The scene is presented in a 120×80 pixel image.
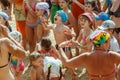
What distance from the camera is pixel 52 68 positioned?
5.16 metres

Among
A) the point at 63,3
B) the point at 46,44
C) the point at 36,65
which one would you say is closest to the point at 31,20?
the point at 63,3

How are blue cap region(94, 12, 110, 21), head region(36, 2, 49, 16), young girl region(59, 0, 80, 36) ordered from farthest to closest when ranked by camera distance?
1. young girl region(59, 0, 80, 36)
2. head region(36, 2, 49, 16)
3. blue cap region(94, 12, 110, 21)

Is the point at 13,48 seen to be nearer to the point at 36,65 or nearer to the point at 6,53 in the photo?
the point at 6,53

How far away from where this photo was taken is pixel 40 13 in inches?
278

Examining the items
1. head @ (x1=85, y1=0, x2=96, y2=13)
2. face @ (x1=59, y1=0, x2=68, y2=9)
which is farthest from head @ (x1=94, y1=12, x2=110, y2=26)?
face @ (x1=59, y1=0, x2=68, y2=9)

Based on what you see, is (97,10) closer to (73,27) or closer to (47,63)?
(73,27)

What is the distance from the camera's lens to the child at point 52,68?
204 inches

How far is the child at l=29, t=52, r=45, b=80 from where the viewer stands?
512 cm

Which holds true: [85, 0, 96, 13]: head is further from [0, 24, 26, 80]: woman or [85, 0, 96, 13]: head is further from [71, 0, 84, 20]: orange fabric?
[0, 24, 26, 80]: woman

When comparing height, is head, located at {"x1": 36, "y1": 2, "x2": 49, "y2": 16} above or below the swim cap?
below

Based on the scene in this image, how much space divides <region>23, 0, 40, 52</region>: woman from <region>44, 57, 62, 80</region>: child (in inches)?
91.1

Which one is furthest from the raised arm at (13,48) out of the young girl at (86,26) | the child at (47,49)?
the young girl at (86,26)

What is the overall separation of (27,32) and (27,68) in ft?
2.51

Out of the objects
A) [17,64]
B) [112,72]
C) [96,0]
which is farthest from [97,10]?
[112,72]
